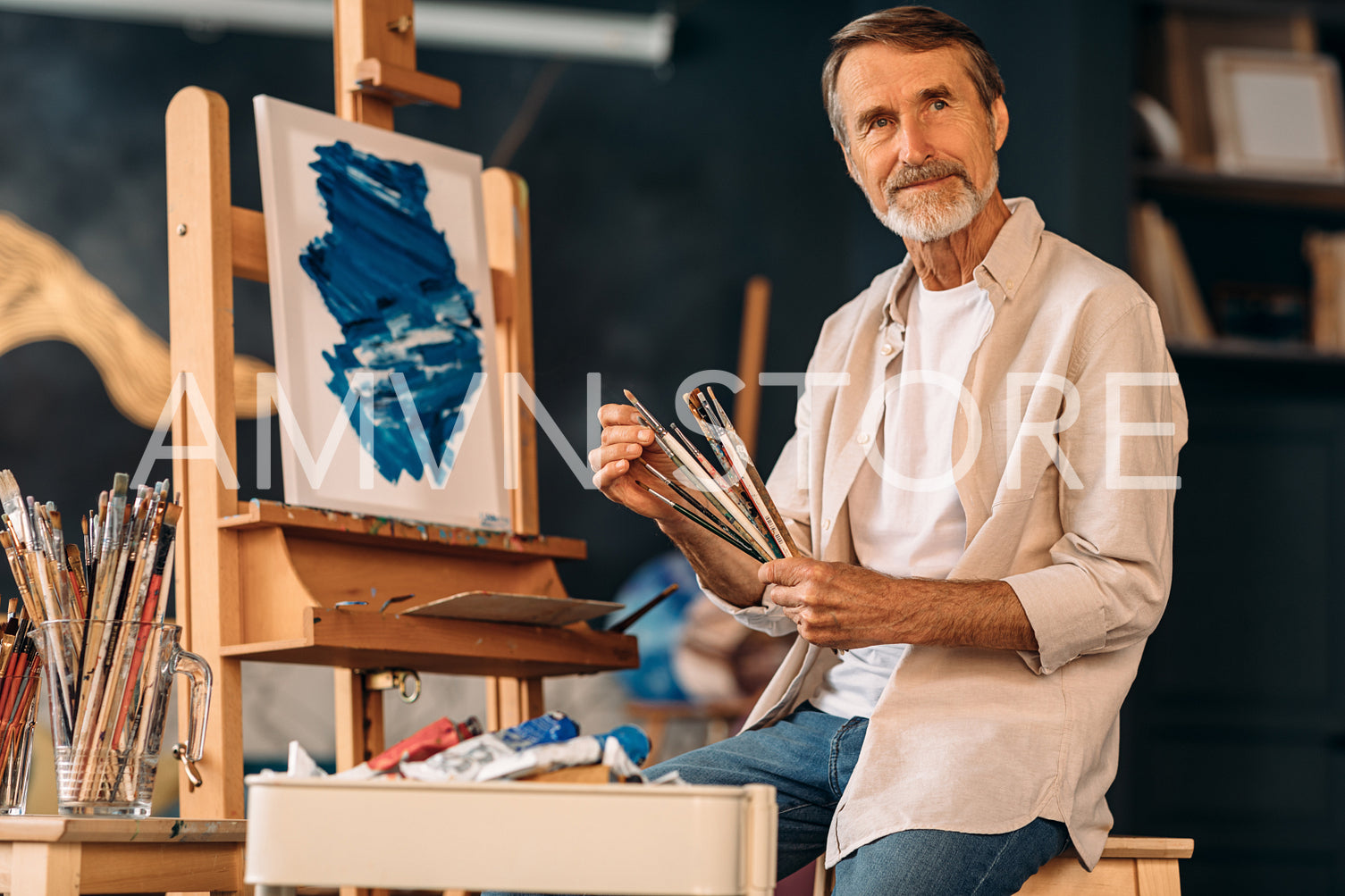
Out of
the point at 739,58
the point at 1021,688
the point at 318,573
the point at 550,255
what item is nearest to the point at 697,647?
the point at 550,255

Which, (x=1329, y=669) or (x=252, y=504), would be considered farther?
(x=1329, y=669)

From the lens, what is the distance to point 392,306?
2.24m

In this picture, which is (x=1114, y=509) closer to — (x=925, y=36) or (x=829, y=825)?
(x=829, y=825)

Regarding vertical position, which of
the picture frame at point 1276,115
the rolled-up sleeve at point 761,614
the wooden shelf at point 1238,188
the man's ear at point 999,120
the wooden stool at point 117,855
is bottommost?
the wooden stool at point 117,855

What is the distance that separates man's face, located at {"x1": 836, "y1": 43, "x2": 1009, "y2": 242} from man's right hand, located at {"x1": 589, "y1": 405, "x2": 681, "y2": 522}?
1.45ft

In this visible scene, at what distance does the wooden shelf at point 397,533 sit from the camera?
1.90 m

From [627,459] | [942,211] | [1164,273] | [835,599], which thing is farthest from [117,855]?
[1164,273]

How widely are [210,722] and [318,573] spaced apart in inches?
9.5

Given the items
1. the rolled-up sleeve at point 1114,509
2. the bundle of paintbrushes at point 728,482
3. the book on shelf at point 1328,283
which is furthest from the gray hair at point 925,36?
the book on shelf at point 1328,283

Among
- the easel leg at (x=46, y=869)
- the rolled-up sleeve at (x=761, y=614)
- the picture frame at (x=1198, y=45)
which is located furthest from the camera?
the picture frame at (x=1198, y=45)

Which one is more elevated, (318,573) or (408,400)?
(408,400)

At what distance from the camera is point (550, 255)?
4785mm

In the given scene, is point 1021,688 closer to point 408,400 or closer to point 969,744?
point 969,744

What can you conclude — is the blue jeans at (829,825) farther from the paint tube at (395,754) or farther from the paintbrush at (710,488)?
the paint tube at (395,754)
